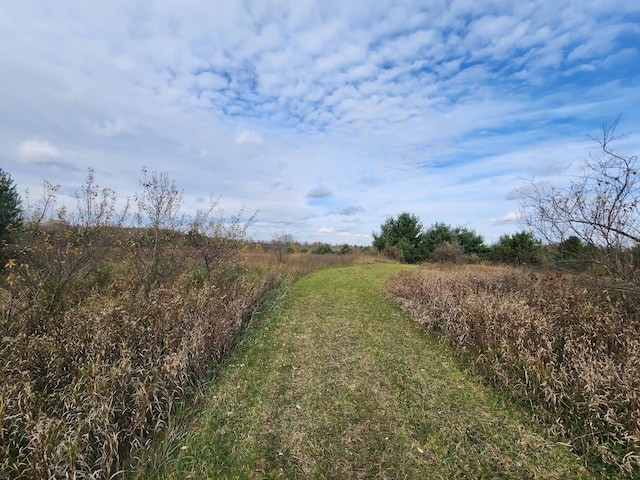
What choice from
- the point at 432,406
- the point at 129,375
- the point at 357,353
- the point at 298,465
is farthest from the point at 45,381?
the point at 432,406

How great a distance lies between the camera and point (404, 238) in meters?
21.9

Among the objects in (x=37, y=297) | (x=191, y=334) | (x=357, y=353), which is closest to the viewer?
(x=191, y=334)

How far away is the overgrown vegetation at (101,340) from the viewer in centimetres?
204

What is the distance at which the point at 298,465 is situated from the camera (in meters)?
2.23

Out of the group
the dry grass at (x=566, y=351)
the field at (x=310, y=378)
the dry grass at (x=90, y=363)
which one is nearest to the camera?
the dry grass at (x=90, y=363)

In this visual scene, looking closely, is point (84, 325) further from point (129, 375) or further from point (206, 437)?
point (206, 437)

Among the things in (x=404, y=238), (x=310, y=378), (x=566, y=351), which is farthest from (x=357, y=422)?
(x=404, y=238)

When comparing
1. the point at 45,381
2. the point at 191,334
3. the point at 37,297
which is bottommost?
the point at 45,381

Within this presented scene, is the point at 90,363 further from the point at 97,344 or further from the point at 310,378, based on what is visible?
the point at 310,378

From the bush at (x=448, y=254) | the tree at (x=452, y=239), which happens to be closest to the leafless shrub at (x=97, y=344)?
the bush at (x=448, y=254)

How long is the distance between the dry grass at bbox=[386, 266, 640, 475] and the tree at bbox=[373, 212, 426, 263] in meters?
15.4

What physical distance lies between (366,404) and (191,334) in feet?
7.52

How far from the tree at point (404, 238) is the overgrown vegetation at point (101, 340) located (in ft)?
54.6

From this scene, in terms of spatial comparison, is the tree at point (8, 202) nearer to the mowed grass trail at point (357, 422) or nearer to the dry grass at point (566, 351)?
the mowed grass trail at point (357, 422)
